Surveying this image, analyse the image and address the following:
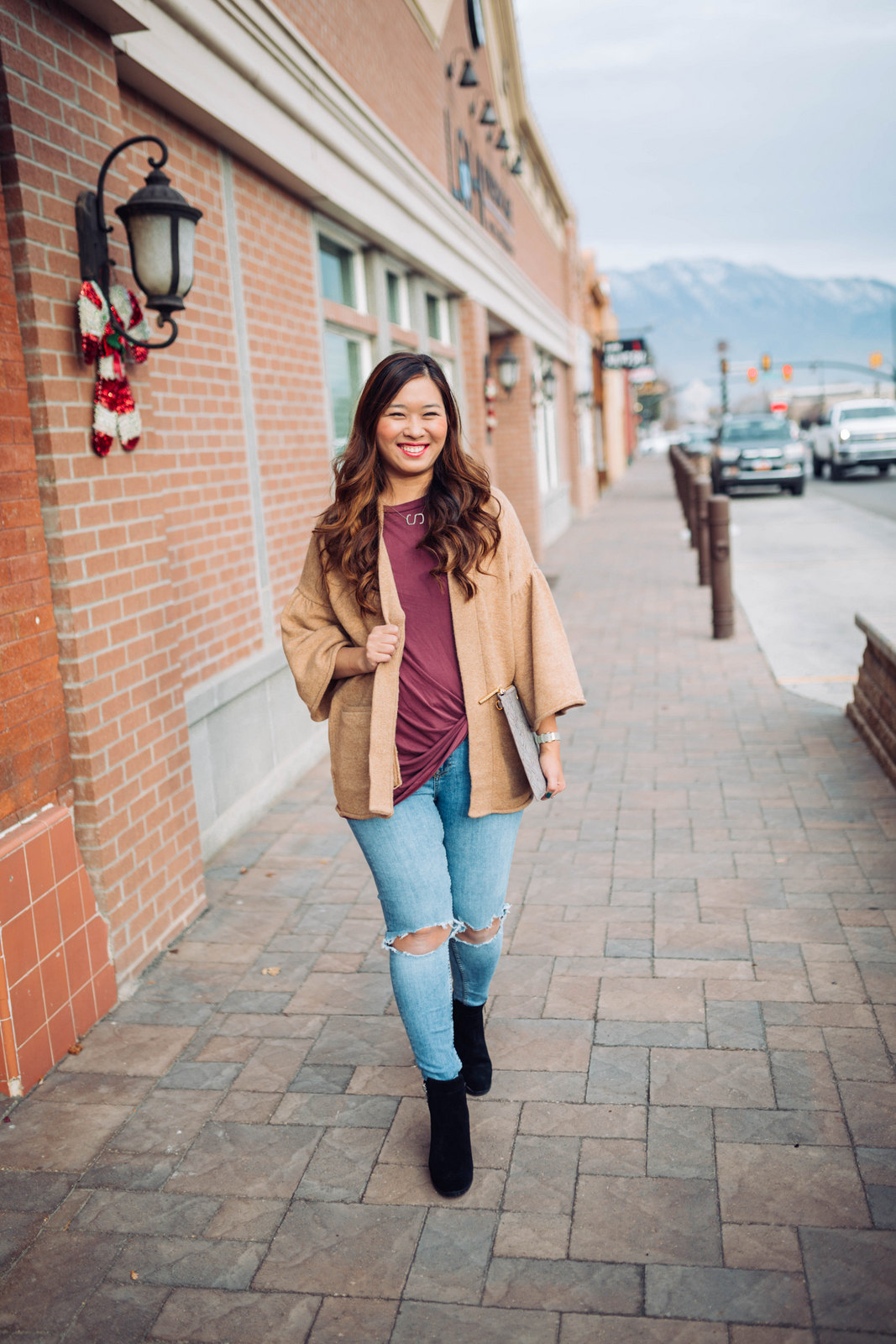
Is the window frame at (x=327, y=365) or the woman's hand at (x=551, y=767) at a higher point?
the window frame at (x=327, y=365)

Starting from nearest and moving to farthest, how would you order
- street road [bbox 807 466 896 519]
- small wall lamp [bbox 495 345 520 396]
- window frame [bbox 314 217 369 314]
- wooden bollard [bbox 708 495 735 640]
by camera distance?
window frame [bbox 314 217 369 314]
wooden bollard [bbox 708 495 735 640]
small wall lamp [bbox 495 345 520 396]
street road [bbox 807 466 896 519]

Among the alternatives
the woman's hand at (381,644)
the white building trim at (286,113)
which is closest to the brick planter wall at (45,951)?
the woman's hand at (381,644)

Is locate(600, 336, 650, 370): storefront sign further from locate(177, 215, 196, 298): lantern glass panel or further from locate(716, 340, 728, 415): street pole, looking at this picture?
locate(177, 215, 196, 298): lantern glass panel

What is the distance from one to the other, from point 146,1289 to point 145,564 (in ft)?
7.98

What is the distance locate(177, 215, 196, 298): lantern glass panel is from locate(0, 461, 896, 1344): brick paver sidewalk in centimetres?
241

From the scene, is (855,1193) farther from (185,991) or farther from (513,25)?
(513,25)

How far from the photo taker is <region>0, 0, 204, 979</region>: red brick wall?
11.0 feet

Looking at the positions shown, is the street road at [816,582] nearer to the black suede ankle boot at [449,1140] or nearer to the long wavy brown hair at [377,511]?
the long wavy brown hair at [377,511]

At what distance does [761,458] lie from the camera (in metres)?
24.2

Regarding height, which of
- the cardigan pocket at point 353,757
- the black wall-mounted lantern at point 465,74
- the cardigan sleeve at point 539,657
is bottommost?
the cardigan pocket at point 353,757

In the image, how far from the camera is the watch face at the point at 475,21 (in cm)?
1201

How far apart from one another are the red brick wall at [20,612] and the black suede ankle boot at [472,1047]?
4.70ft

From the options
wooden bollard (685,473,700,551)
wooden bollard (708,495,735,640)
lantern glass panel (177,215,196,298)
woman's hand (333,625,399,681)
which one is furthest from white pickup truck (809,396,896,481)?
woman's hand (333,625,399,681)

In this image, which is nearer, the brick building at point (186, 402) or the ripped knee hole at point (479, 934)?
the ripped knee hole at point (479, 934)
